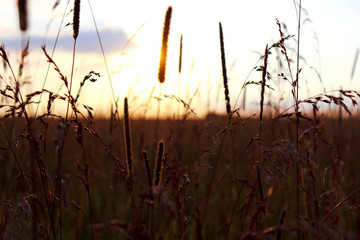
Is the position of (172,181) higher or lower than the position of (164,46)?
lower

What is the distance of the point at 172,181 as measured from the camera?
5.32 feet

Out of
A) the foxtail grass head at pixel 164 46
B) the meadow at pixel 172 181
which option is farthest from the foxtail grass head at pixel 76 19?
the foxtail grass head at pixel 164 46

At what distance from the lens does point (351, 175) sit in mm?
4898

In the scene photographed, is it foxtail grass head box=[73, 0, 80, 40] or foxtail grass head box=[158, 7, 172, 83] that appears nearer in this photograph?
foxtail grass head box=[73, 0, 80, 40]

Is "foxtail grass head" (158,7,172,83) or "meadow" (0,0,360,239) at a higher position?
"foxtail grass head" (158,7,172,83)

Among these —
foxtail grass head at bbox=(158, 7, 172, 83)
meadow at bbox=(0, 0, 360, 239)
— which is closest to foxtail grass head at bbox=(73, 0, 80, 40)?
meadow at bbox=(0, 0, 360, 239)

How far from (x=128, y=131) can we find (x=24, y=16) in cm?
131

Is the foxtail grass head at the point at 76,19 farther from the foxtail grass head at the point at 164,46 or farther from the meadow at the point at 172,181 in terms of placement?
the foxtail grass head at the point at 164,46

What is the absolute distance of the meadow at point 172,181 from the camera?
4.35 feet

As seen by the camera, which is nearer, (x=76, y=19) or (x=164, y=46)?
(x=76, y=19)

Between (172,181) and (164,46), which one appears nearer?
(172,181)

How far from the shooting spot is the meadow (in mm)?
1327

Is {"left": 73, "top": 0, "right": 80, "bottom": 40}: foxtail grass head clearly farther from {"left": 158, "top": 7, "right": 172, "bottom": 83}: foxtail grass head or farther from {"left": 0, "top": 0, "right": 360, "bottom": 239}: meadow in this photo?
{"left": 158, "top": 7, "right": 172, "bottom": 83}: foxtail grass head

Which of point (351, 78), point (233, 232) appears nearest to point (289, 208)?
point (233, 232)
